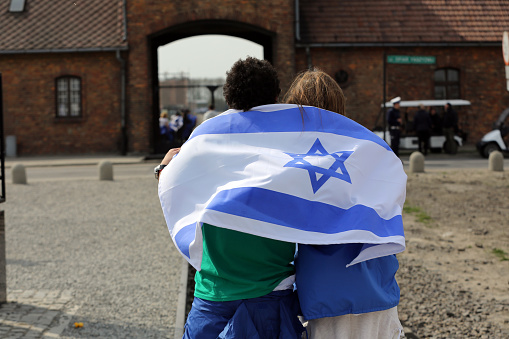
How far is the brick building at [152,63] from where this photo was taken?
28719 millimetres

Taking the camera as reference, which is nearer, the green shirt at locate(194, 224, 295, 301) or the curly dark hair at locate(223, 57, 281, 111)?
the green shirt at locate(194, 224, 295, 301)

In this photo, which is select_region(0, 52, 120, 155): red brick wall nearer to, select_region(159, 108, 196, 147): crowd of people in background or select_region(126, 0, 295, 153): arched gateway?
select_region(126, 0, 295, 153): arched gateway

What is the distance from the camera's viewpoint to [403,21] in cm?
2998

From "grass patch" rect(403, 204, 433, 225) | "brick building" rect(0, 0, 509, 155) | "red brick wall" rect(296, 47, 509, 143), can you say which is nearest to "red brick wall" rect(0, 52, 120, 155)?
"brick building" rect(0, 0, 509, 155)

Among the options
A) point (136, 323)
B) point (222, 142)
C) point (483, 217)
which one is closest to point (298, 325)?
point (222, 142)

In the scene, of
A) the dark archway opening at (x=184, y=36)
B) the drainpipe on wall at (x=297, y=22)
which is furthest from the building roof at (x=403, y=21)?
the dark archway opening at (x=184, y=36)

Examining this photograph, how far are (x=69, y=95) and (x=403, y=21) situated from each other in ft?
44.7

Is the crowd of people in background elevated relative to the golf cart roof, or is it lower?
lower

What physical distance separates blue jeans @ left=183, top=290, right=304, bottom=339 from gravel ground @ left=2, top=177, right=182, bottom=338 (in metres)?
2.92

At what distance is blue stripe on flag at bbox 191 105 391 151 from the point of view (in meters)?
3.09

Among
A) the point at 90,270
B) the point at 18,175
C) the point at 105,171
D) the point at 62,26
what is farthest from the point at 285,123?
the point at 62,26

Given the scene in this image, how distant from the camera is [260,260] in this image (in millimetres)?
2900

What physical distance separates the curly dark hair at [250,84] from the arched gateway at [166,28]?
83.2 feet

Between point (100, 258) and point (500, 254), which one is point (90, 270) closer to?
point (100, 258)
